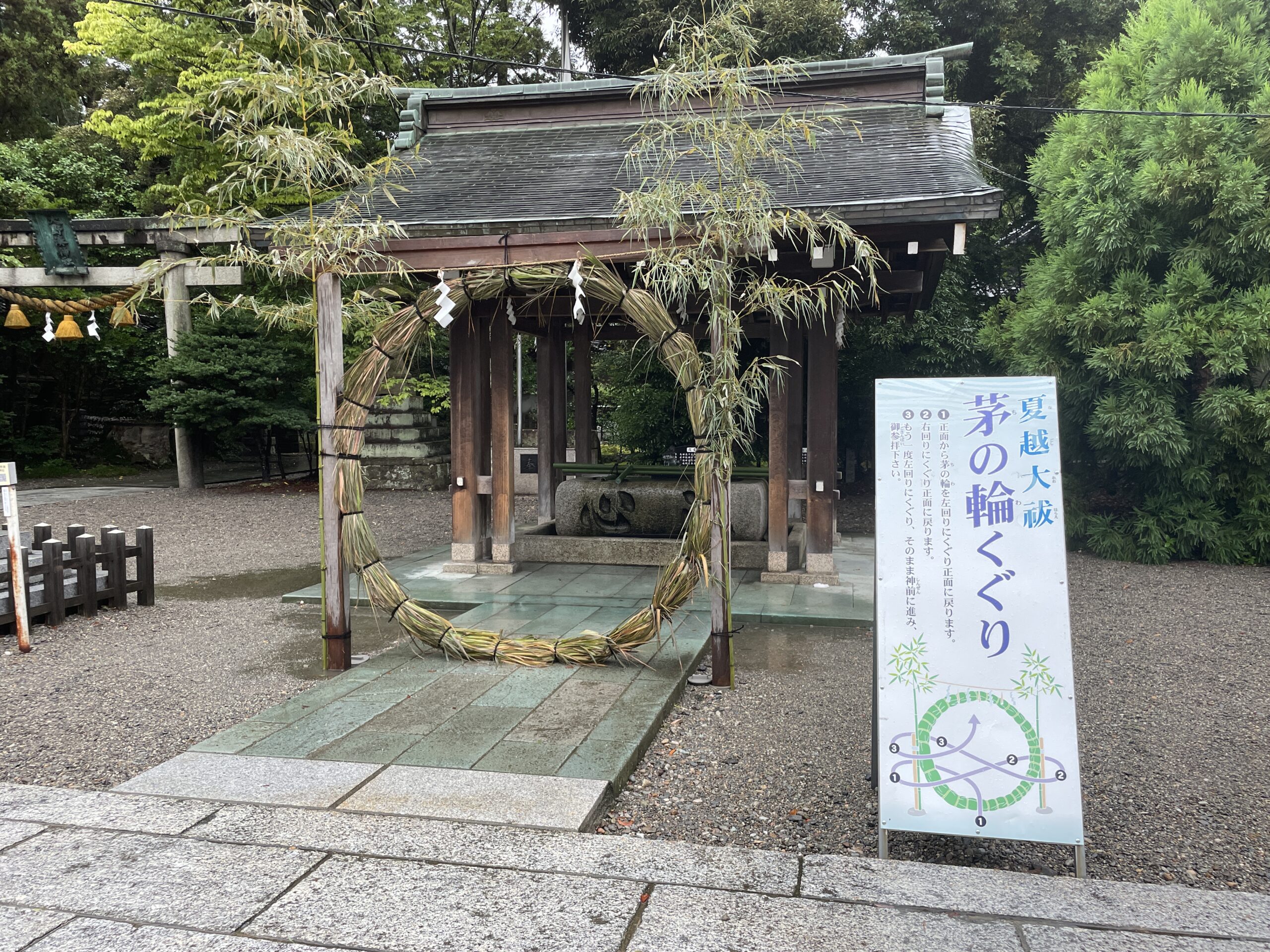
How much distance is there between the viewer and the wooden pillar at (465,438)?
8430 mm

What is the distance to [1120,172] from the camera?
402 inches

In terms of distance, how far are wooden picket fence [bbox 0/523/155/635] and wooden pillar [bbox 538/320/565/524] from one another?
452 centimetres

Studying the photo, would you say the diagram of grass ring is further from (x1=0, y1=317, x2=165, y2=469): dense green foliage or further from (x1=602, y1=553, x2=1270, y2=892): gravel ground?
(x1=0, y1=317, x2=165, y2=469): dense green foliage

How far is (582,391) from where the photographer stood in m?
11.5

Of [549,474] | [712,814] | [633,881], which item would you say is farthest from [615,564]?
[633,881]

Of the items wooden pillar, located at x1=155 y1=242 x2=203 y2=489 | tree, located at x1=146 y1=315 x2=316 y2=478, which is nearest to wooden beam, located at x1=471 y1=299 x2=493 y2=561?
tree, located at x1=146 y1=315 x2=316 y2=478

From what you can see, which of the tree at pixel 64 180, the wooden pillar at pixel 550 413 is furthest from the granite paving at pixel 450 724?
the tree at pixel 64 180

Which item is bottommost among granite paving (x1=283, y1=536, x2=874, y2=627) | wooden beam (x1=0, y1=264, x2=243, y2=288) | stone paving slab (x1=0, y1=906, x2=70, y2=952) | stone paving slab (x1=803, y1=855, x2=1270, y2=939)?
stone paving slab (x1=803, y1=855, x2=1270, y2=939)

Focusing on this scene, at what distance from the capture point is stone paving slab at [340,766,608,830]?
3.13m

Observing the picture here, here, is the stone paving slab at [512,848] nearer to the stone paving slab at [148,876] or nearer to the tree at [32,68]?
the stone paving slab at [148,876]

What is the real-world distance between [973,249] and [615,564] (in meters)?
11.2

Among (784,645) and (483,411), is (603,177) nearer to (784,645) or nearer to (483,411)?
(483,411)

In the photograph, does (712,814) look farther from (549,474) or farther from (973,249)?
(973,249)

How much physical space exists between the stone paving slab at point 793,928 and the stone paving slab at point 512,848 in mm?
103
